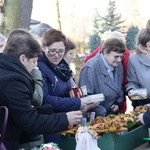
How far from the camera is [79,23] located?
32.3 meters

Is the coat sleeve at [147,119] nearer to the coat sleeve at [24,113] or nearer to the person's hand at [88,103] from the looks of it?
the person's hand at [88,103]

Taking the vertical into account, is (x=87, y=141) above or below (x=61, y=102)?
below

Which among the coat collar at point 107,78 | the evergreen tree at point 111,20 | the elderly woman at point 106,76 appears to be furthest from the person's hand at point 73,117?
the evergreen tree at point 111,20

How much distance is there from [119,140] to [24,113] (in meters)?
0.74

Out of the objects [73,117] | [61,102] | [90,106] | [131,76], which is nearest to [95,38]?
[131,76]

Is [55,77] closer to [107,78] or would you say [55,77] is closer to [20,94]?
[107,78]

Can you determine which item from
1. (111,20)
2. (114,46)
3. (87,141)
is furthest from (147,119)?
(111,20)

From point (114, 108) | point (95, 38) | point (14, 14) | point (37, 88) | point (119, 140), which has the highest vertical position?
point (95, 38)

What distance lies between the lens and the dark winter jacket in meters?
2.17

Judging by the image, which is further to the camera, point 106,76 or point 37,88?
point 106,76

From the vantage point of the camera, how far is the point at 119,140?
101 inches

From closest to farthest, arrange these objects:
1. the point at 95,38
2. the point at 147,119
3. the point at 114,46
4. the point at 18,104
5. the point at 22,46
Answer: the point at 18,104
the point at 22,46
the point at 147,119
the point at 114,46
the point at 95,38

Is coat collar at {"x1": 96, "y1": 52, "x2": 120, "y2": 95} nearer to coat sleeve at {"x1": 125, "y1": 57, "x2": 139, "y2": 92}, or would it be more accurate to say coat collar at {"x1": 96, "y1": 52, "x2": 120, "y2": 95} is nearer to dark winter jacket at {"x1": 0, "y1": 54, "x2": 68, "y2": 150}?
coat sleeve at {"x1": 125, "y1": 57, "x2": 139, "y2": 92}

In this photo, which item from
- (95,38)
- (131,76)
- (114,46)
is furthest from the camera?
(95,38)
